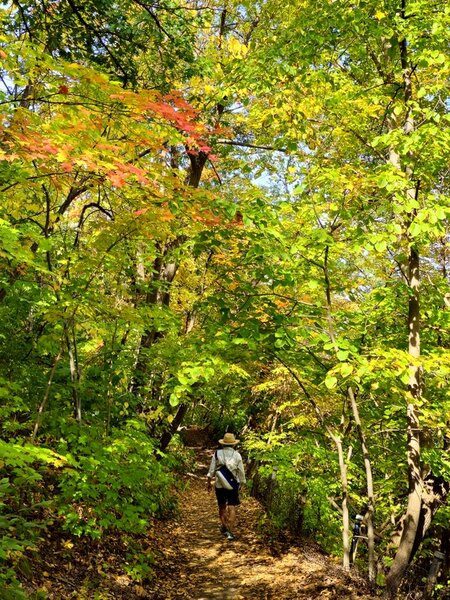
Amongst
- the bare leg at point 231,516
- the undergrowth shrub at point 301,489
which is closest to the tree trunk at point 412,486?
the undergrowth shrub at point 301,489

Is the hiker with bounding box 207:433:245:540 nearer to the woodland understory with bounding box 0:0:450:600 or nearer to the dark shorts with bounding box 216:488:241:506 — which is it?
the dark shorts with bounding box 216:488:241:506

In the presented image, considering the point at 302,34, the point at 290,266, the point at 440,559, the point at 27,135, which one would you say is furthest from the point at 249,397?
the point at 27,135

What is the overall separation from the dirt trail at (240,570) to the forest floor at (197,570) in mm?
11

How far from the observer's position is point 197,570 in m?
6.34

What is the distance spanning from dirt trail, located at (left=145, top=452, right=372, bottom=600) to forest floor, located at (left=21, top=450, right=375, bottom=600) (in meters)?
0.01

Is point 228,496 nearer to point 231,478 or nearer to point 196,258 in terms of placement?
point 231,478

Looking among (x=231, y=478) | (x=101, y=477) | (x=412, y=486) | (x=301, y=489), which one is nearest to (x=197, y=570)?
(x=231, y=478)

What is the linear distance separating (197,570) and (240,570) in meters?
0.62

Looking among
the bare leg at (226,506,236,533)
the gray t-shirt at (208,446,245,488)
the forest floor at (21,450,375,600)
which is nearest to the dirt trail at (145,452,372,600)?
the forest floor at (21,450,375,600)

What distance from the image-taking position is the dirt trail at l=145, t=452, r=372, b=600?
17.3 ft

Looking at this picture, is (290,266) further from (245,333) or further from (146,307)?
(146,307)

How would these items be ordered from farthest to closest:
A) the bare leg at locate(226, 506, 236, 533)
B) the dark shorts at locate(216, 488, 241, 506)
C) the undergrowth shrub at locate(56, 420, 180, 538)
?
the bare leg at locate(226, 506, 236, 533), the dark shorts at locate(216, 488, 241, 506), the undergrowth shrub at locate(56, 420, 180, 538)

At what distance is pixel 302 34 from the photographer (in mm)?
5297

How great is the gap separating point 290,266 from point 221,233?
3.74ft
